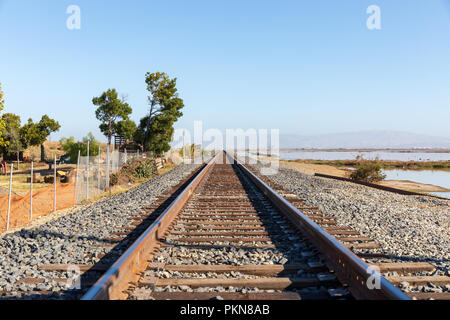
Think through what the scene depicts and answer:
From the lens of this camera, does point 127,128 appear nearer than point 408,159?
Yes

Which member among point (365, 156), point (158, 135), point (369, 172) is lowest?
point (365, 156)

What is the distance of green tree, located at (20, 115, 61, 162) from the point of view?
40.9 metres

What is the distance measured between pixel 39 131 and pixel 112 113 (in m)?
16.0

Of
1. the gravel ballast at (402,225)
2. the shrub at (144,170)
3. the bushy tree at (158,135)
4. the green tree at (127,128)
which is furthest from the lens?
the green tree at (127,128)

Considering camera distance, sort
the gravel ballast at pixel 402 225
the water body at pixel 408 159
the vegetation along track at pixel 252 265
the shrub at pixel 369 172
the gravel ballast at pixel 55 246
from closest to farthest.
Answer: the vegetation along track at pixel 252 265, the gravel ballast at pixel 55 246, the gravel ballast at pixel 402 225, the shrub at pixel 369 172, the water body at pixel 408 159

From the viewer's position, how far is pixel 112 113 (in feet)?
110

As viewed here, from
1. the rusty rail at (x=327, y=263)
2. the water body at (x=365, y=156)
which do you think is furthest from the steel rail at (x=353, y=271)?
the water body at (x=365, y=156)

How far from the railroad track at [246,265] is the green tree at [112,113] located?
1115 inches

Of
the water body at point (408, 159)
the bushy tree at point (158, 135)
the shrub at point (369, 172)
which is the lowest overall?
the water body at point (408, 159)

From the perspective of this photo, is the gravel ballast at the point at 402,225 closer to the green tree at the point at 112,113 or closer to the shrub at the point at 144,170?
the shrub at the point at 144,170

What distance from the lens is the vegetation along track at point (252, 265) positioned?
303 cm

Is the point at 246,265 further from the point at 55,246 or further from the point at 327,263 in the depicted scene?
the point at 55,246

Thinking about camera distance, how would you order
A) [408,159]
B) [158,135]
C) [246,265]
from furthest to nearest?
[408,159] → [158,135] → [246,265]

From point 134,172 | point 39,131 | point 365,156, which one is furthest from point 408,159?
point 134,172
